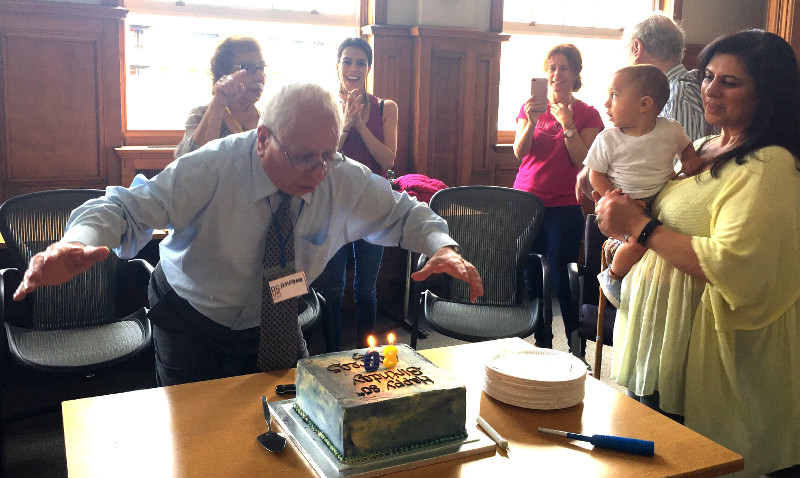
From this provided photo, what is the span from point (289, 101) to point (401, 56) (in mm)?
3507

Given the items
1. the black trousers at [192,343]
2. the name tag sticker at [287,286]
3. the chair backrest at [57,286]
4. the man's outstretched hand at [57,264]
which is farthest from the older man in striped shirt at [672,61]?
the chair backrest at [57,286]

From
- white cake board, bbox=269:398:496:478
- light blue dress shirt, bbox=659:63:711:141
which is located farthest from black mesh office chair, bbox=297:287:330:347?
light blue dress shirt, bbox=659:63:711:141

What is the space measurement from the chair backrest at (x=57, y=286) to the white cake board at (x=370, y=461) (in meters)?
1.87

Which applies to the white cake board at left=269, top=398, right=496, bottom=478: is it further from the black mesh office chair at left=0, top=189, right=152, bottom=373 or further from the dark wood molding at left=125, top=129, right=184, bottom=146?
the dark wood molding at left=125, top=129, right=184, bottom=146

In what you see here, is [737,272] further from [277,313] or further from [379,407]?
[277,313]

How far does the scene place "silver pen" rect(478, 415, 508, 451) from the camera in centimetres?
139

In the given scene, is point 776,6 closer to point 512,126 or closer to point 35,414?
point 512,126

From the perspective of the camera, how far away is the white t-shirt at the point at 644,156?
7.20 ft

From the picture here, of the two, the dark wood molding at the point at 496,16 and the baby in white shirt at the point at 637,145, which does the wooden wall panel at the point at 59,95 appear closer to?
the dark wood molding at the point at 496,16

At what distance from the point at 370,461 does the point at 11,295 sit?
2.66m

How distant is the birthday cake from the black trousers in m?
0.51

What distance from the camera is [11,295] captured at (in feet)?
10.8

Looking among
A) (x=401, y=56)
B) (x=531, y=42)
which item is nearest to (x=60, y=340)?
(x=401, y=56)

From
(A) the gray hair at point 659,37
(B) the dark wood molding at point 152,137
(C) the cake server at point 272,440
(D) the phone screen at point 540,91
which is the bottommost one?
(C) the cake server at point 272,440
